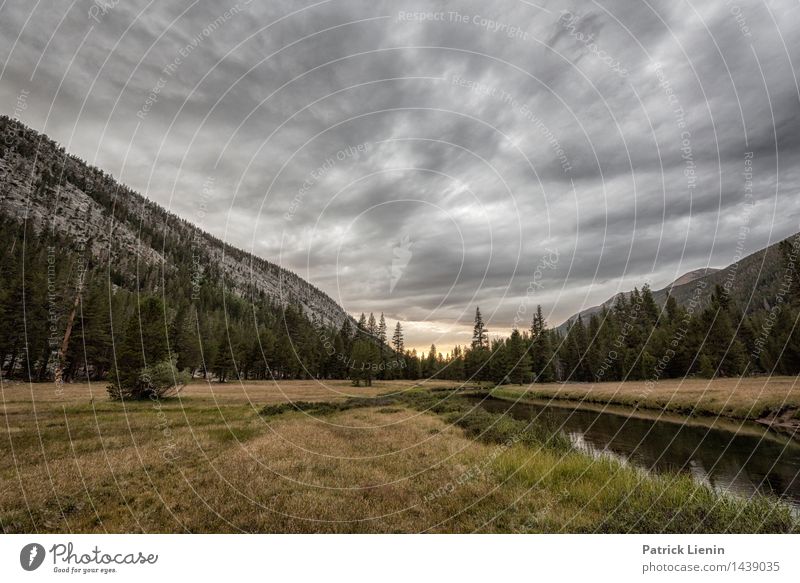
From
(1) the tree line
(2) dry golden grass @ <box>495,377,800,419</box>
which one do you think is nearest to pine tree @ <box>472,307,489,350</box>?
(1) the tree line

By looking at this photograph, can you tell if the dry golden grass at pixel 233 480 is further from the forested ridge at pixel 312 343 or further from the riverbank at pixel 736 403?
the riverbank at pixel 736 403

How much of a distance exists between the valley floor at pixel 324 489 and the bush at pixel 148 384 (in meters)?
16.1

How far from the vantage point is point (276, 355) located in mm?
81688

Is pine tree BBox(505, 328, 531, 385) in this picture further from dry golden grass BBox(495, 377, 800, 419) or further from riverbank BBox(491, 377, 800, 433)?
riverbank BBox(491, 377, 800, 433)

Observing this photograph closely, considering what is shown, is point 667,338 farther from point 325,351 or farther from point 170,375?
point 170,375

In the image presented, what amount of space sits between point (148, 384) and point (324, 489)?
106 ft

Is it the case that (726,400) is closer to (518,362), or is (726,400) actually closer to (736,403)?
(736,403)

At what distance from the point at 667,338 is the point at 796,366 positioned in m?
15.9

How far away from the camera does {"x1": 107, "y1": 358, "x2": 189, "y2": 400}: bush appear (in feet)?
111

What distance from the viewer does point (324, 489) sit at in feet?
33.0

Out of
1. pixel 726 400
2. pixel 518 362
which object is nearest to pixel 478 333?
pixel 518 362

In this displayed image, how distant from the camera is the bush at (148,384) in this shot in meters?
33.7

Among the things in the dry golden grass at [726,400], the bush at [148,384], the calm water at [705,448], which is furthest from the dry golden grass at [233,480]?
the dry golden grass at [726,400]
